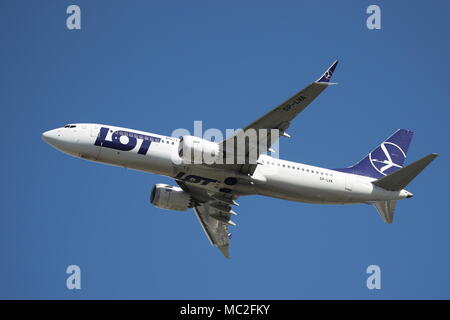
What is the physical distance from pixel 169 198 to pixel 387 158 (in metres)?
17.4

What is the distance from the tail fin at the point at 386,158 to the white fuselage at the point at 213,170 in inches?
121

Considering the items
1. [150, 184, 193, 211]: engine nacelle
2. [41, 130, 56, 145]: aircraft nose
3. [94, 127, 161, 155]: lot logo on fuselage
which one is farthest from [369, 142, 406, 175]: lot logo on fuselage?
[41, 130, 56, 145]: aircraft nose

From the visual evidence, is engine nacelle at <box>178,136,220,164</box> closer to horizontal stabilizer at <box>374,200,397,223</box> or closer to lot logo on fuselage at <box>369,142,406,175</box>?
horizontal stabilizer at <box>374,200,397,223</box>

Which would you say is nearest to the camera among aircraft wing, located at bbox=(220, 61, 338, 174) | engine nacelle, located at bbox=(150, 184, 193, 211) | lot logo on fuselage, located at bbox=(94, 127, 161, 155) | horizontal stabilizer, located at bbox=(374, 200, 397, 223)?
aircraft wing, located at bbox=(220, 61, 338, 174)

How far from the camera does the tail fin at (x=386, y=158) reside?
183ft

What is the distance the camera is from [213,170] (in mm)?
49375

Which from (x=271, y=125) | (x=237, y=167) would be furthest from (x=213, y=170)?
(x=271, y=125)

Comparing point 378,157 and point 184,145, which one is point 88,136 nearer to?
point 184,145

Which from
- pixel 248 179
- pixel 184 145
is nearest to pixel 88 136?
pixel 184 145

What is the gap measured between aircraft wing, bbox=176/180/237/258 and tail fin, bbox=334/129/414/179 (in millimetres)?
9339

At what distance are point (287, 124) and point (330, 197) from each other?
28.6 feet

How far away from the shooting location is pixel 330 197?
51938mm

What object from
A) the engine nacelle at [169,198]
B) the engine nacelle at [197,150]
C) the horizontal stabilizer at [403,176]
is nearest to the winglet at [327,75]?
the engine nacelle at [197,150]

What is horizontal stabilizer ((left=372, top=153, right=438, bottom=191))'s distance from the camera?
4834 cm
